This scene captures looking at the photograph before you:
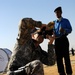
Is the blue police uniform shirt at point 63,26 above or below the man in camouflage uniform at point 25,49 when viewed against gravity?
above

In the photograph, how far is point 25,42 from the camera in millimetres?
5707

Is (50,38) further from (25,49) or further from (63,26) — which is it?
(63,26)

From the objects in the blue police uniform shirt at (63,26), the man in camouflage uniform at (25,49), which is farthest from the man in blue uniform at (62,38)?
the man in camouflage uniform at (25,49)

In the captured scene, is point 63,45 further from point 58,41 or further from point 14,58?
point 14,58

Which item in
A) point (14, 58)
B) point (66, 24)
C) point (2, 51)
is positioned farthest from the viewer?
point (2, 51)

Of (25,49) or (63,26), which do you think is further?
(63,26)

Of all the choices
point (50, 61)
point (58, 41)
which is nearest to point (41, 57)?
point (50, 61)

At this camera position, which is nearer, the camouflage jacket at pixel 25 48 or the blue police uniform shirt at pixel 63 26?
the camouflage jacket at pixel 25 48

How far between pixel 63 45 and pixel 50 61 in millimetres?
2389

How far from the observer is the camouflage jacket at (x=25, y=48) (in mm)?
5574

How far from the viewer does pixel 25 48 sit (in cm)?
567

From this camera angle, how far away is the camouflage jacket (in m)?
5.57

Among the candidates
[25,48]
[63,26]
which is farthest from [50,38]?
[63,26]

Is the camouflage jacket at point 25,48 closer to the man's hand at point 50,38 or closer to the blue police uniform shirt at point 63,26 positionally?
the man's hand at point 50,38
